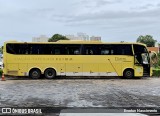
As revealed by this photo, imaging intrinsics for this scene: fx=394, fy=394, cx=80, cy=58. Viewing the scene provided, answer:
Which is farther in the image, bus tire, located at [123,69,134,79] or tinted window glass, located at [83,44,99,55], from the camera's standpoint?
bus tire, located at [123,69,134,79]

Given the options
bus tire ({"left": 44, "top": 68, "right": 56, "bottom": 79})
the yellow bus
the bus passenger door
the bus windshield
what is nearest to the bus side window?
the yellow bus

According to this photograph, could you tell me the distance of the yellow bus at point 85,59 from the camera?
31281 millimetres

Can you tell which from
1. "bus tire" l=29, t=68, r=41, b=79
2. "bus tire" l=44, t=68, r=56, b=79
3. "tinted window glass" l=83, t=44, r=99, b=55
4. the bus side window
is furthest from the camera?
the bus side window

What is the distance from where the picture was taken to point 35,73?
31.3m

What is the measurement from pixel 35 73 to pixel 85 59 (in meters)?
4.15

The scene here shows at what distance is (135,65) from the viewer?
3178 centimetres

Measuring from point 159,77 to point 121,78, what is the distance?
3742mm

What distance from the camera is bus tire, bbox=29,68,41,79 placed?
31234mm

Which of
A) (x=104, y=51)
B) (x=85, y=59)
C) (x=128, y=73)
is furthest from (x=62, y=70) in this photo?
(x=128, y=73)

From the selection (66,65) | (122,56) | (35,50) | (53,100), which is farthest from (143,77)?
(53,100)

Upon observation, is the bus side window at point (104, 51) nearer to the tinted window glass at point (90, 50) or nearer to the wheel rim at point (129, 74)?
the tinted window glass at point (90, 50)

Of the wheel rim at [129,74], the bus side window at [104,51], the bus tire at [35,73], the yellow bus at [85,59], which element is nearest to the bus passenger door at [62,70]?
the yellow bus at [85,59]

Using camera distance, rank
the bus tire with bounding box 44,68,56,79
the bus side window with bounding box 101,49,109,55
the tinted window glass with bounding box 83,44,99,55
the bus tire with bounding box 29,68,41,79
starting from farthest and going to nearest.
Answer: the bus side window with bounding box 101,49,109,55, the tinted window glass with bounding box 83,44,99,55, the bus tire with bounding box 44,68,56,79, the bus tire with bounding box 29,68,41,79

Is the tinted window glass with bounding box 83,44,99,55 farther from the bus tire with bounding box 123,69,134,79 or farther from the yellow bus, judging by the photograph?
the bus tire with bounding box 123,69,134,79
